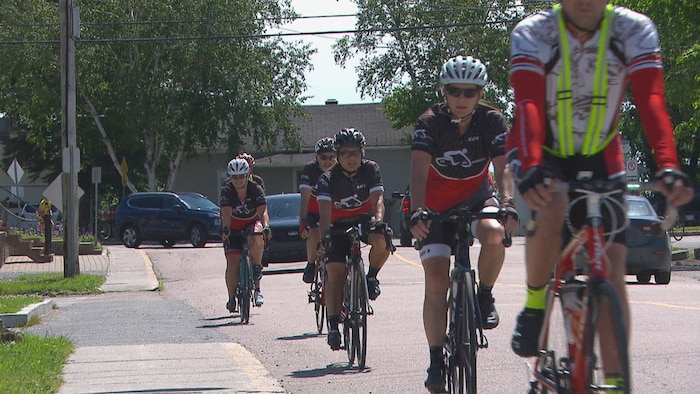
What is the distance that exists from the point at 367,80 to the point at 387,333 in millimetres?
51296

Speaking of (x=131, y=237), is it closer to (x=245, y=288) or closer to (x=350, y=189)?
(x=245, y=288)

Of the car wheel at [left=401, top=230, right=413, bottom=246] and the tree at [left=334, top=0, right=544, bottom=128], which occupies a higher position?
the tree at [left=334, top=0, right=544, bottom=128]

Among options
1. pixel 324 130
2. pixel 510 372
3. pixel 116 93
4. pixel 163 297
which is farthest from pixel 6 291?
pixel 324 130

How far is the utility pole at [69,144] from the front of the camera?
22703 millimetres

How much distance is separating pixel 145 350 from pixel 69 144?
43.8 feet

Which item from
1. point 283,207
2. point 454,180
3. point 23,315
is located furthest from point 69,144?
point 454,180

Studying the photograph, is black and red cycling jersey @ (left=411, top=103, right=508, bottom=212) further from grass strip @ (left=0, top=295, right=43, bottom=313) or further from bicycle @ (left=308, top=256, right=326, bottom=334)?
grass strip @ (left=0, top=295, right=43, bottom=313)

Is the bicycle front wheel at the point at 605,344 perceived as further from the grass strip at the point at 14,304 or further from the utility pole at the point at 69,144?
the utility pole at the point at 69,144

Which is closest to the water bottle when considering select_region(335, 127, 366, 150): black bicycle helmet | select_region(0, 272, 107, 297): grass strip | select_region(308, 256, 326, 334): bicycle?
select_region(335, 127, 366, 150): black bicycle helmet

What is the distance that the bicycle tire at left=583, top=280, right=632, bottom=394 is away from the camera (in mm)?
4379

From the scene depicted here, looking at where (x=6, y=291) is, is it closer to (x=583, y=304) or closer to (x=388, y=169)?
(x=583, y=304)

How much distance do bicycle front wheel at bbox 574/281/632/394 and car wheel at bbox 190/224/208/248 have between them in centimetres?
3318

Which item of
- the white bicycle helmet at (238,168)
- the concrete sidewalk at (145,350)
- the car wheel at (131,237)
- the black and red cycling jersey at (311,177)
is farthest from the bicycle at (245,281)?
the car wheel at (131,237)

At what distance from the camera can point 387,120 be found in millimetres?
68375
